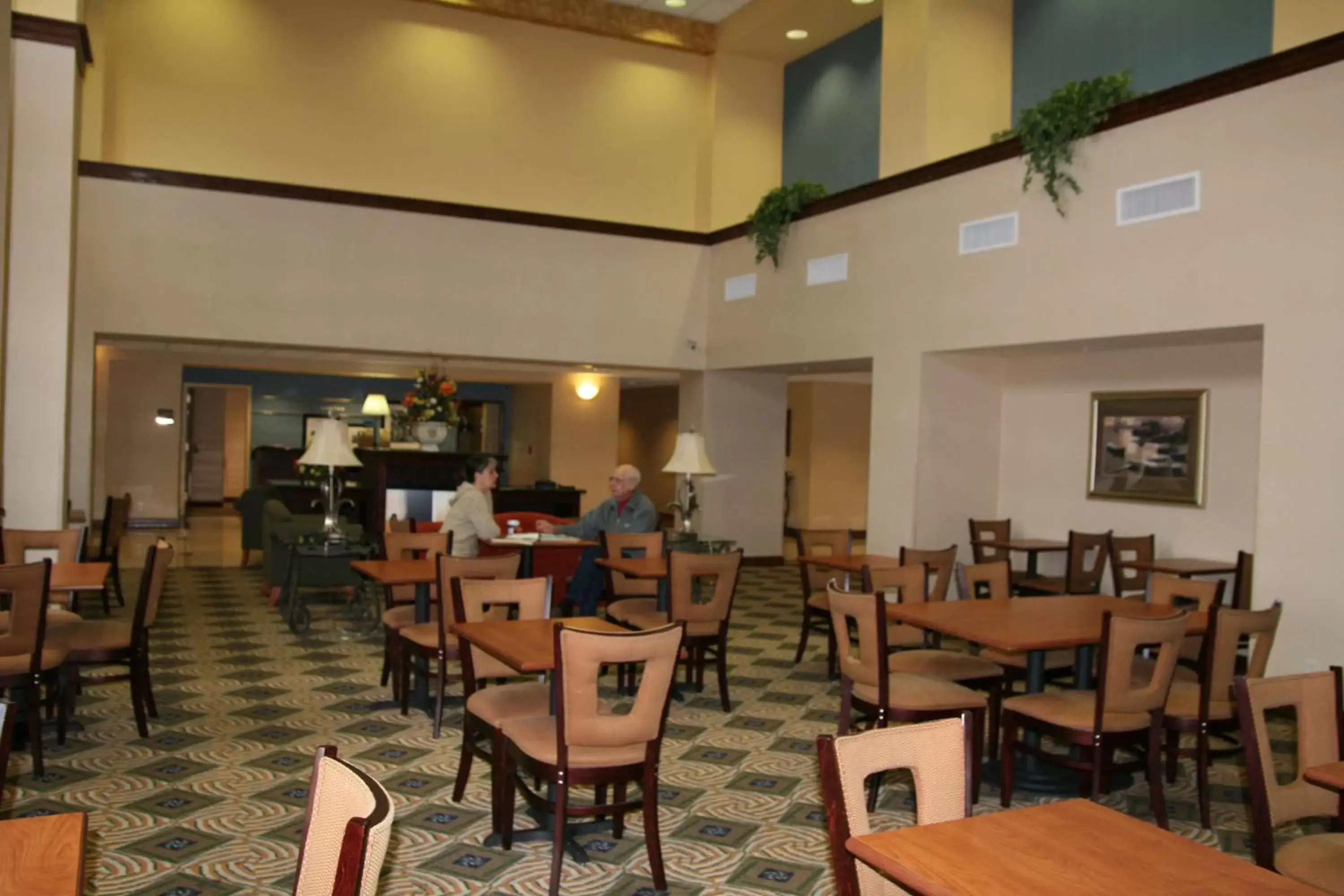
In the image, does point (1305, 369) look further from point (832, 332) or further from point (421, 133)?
point (421, 133)

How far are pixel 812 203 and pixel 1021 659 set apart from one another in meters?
5.73

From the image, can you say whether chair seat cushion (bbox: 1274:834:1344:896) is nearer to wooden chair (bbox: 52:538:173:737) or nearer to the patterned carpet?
the patterned carpet

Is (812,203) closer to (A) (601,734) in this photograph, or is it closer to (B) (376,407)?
(A) (601,734)

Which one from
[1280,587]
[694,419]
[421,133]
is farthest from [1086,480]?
[421,133]

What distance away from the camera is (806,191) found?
10.1 meters

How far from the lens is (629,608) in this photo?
662cm

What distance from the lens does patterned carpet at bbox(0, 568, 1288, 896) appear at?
3.84 meters

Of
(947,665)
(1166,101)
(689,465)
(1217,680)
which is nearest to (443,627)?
(947,665)

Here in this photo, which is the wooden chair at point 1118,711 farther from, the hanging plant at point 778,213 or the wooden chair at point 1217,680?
the hanging plant at point 778,213

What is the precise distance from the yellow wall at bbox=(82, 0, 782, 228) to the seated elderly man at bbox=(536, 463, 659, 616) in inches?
218

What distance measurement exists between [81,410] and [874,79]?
28.2 feet

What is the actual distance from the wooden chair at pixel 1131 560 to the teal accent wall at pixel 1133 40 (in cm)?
360

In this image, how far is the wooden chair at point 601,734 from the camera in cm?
355

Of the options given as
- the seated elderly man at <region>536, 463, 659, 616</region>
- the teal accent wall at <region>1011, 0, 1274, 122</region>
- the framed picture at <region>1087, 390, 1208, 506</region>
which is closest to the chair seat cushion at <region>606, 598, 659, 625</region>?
the seated elderly man at <region>536, 463, 659, 616</region>
